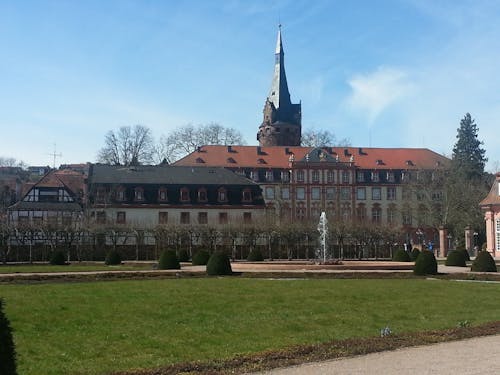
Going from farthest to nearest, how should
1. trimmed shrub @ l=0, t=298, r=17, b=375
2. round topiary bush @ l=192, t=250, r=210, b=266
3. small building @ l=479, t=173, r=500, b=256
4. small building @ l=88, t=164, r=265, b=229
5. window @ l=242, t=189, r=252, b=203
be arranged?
window @ l=242, t=189, r=252, b=203
small building @ l=88, t=164, r=265, b=229
small building @ l=479, t=173, r=500, b=256
round topiary bush @ l=192, t=250, r=210, b=266
trimmed shrub @ l=0, t=298, r=17, b=375

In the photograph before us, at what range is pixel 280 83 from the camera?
10038cm

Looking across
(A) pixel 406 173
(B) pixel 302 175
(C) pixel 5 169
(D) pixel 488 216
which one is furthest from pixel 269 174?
(C) pixel 5 169

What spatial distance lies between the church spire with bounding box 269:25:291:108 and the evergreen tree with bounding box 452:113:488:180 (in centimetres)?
2936

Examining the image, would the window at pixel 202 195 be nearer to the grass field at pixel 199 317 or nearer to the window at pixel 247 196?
the window at pixel 247 196

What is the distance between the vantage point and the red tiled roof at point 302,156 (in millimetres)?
83812

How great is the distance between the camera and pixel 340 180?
83875mm

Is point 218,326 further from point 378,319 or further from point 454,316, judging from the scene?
point 454,316

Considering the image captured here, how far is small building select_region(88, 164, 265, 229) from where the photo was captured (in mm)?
62719

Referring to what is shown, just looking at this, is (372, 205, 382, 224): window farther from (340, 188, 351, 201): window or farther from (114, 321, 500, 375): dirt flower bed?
(114, 321, 500, 375): dirt flower bed

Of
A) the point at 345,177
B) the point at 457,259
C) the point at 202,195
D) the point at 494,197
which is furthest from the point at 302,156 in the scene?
the point at 457,259

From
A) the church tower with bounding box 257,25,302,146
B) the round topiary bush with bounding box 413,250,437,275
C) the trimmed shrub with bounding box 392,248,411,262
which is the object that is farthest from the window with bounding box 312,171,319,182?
the round topiary bush with bounding box 413,250,437,275

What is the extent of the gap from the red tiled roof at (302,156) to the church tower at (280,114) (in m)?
11.5

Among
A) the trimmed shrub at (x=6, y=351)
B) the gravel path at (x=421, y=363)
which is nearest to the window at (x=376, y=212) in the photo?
the gravel path at (x=421, y=363)

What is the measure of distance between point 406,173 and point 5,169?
70186 mm
